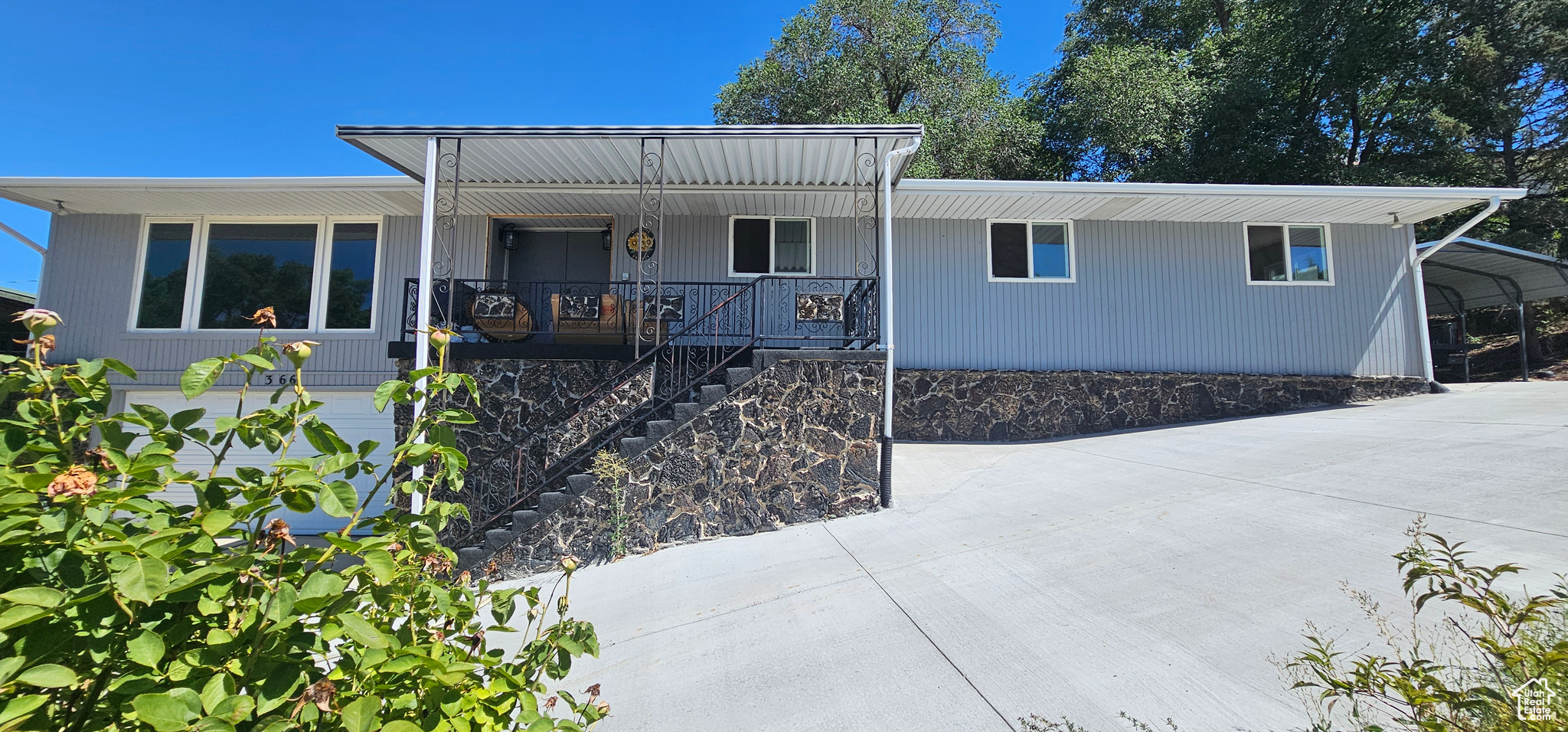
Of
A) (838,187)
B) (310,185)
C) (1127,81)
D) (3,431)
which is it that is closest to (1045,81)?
(1127,81)

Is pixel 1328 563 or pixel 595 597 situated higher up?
pixel 1328 563

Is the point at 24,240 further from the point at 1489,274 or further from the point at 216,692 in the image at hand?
the point at 1489,274

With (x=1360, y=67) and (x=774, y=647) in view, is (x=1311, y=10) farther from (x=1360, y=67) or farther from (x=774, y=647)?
(x=774, y=647)

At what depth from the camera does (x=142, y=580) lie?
94cm

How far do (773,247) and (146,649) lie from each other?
899 centimetres

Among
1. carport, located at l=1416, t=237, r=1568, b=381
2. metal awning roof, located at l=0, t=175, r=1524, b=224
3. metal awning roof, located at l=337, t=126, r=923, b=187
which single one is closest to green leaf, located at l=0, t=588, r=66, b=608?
metal awning roof, located at l=337, t=126, r=923, b=187

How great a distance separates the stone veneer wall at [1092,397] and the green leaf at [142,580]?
8.97m

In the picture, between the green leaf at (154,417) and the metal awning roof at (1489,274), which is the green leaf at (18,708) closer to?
the green leaf at (154,417)

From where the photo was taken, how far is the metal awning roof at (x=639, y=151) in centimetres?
644

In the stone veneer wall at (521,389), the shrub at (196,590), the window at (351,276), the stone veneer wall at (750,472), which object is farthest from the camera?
the window at (351,276)

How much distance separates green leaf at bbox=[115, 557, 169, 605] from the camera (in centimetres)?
91

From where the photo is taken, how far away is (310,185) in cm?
820

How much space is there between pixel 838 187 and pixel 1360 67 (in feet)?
44.3

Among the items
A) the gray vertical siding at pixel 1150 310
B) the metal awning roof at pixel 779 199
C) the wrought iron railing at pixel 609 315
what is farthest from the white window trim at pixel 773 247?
the gray vertical siding at pixel 1150 310
